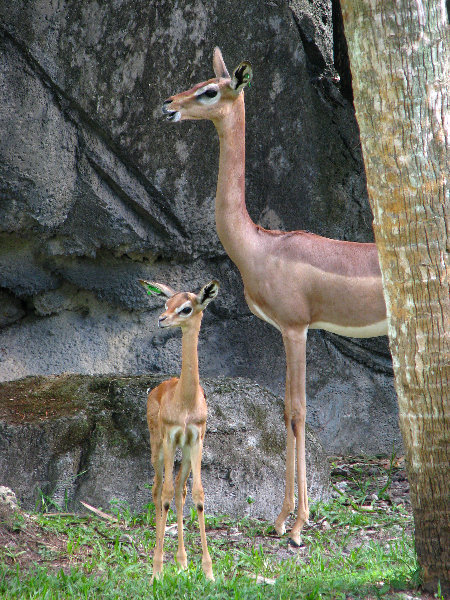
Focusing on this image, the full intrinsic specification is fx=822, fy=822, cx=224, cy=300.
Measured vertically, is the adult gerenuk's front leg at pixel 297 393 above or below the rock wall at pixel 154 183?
below

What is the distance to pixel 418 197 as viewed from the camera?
3715 mm

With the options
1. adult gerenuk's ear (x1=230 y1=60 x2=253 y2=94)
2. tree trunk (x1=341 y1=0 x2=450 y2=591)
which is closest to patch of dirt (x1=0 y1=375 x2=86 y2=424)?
adult gerenuk's ear (x1=230 y1=60 x2=253 y2=94)

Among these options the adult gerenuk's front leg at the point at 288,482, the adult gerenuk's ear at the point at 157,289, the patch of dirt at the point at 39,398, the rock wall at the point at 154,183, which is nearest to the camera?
the adult gerenuk's ear at the point at 157,289

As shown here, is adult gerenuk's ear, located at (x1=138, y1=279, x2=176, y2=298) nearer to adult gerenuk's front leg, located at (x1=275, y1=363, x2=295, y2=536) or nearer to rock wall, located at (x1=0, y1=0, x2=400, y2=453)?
adult gerenuk's front leg, located at (x1=275, y1=363, x2=295, y2=536)

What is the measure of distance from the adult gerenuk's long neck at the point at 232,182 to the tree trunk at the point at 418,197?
2073 millimetres

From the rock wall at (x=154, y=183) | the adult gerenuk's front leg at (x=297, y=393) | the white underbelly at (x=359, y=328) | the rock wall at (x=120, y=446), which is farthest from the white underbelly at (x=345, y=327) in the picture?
the rock wall at (x=154, y=183)

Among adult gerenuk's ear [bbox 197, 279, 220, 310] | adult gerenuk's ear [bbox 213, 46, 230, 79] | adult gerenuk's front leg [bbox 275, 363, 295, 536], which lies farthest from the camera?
adult gerenuk's ear [bbox 213, 46, 230, 79]

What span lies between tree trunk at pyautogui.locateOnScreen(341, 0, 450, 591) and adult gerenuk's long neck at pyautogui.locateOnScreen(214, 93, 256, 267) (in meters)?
2.07

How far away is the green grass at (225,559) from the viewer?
4082 millimetres

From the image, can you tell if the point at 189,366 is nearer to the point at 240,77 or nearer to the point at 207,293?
the point at 207,293

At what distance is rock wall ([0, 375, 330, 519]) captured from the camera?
5812 mm

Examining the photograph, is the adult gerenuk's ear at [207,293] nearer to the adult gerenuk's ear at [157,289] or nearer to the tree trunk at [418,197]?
the adult gerenuk's ear at [157,289]

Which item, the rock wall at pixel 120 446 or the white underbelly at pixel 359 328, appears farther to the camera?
the white underbelly at pixel 359 328

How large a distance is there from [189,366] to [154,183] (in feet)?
9.65
